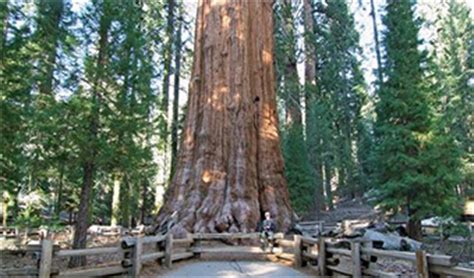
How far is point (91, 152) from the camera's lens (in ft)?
38.5

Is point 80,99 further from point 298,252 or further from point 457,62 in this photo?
point 457,62

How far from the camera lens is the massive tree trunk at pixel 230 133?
39.1 feet

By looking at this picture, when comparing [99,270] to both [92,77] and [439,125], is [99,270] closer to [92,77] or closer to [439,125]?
[92,77]

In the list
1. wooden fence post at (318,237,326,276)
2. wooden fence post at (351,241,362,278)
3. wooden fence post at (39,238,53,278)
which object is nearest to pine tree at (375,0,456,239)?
wooden fence post at (318,237,326,276)

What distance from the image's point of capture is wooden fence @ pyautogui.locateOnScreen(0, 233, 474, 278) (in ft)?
18.8

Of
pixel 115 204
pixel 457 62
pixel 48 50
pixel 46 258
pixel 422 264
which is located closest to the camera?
pixel 422 264

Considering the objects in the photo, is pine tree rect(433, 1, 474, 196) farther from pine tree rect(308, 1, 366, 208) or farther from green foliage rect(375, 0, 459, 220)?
green foliage rect(375, 0, 459, 220)

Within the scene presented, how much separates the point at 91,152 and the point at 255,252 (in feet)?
16.7

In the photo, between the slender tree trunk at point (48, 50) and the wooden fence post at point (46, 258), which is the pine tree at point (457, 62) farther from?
the wooden fence post at point (46, 258)

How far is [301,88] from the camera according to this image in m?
25.9

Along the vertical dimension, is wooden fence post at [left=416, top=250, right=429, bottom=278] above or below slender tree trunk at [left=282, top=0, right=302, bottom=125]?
below

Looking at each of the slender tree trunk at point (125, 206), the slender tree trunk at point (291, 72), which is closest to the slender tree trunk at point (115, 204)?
the slender tree trunk at point (125, 206)

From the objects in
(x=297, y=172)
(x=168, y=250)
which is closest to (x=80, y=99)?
(x=168, y=250)

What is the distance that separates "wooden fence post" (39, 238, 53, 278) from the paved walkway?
269 cm
